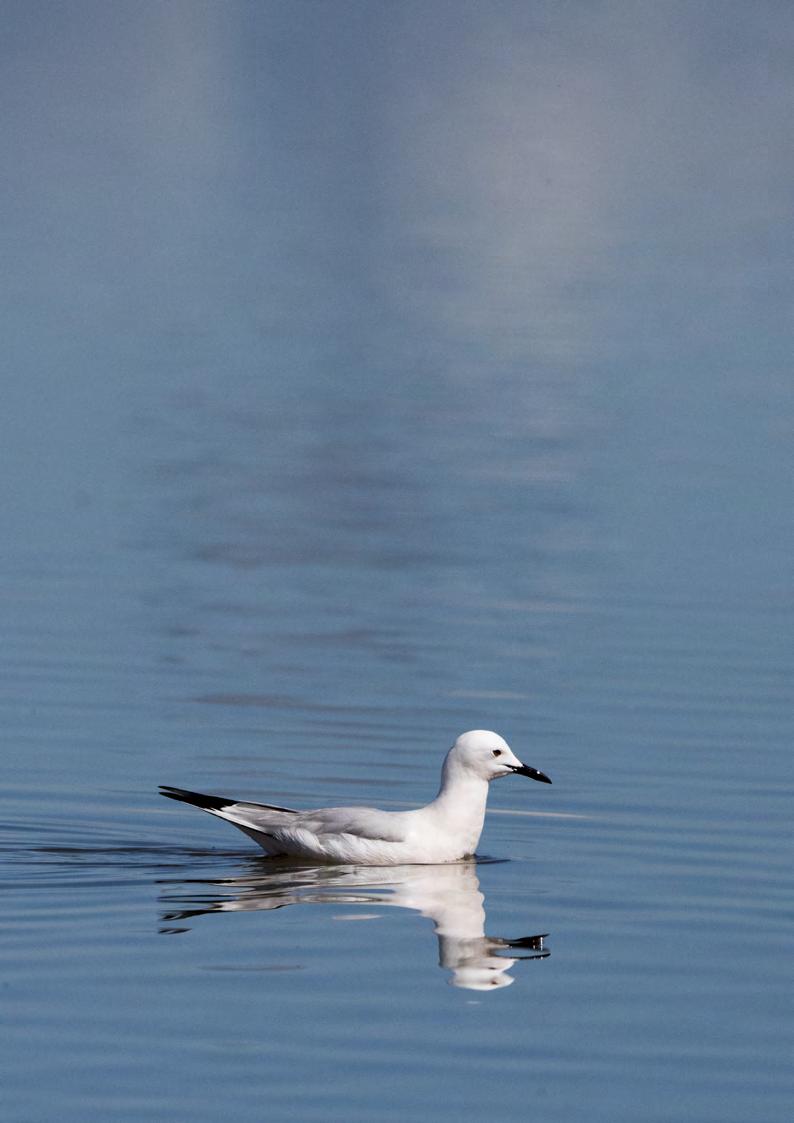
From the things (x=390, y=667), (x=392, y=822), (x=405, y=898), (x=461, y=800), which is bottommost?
(x=405, y=898)

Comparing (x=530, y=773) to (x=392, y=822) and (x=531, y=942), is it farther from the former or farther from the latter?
(x=531, y=942)

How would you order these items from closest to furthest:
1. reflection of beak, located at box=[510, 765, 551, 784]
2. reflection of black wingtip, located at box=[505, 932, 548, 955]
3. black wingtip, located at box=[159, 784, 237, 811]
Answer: reflection of black wingtip, located at box=[505, 932, 548, 955]
black wingtip, located at box=[159, 784, 237, 811]
reflection of beak, located at box=[510, 765, 551, 784]

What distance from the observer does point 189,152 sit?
8681 cm

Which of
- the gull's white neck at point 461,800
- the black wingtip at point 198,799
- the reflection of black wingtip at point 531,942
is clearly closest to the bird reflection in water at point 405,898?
the reflection of black wingtip at point 531,942

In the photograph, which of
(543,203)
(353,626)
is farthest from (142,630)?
(543,203)

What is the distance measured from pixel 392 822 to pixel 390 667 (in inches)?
197

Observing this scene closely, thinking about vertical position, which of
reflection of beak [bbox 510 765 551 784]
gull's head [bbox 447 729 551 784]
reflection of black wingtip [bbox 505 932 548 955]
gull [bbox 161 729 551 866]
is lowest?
reflection of black wingtip [bbox 505 932 548 955]

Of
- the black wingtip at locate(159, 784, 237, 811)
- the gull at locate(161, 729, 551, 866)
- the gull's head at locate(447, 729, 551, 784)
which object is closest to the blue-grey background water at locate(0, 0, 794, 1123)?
the gull at locate(161, 729, 551, 866)

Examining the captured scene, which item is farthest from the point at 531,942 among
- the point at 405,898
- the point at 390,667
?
the point at 390,667

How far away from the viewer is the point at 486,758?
48.4 ft

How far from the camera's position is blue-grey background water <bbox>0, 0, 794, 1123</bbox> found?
11.1m

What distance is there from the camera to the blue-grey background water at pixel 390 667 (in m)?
11.1

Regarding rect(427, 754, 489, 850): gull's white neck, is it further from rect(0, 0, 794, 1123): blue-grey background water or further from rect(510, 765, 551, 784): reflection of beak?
rect(0, 0, 794, 1123): blue-grey background water

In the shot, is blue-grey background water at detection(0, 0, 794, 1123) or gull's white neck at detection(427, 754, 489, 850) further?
gull's white neck at detection(427, 754, 489, 850)
